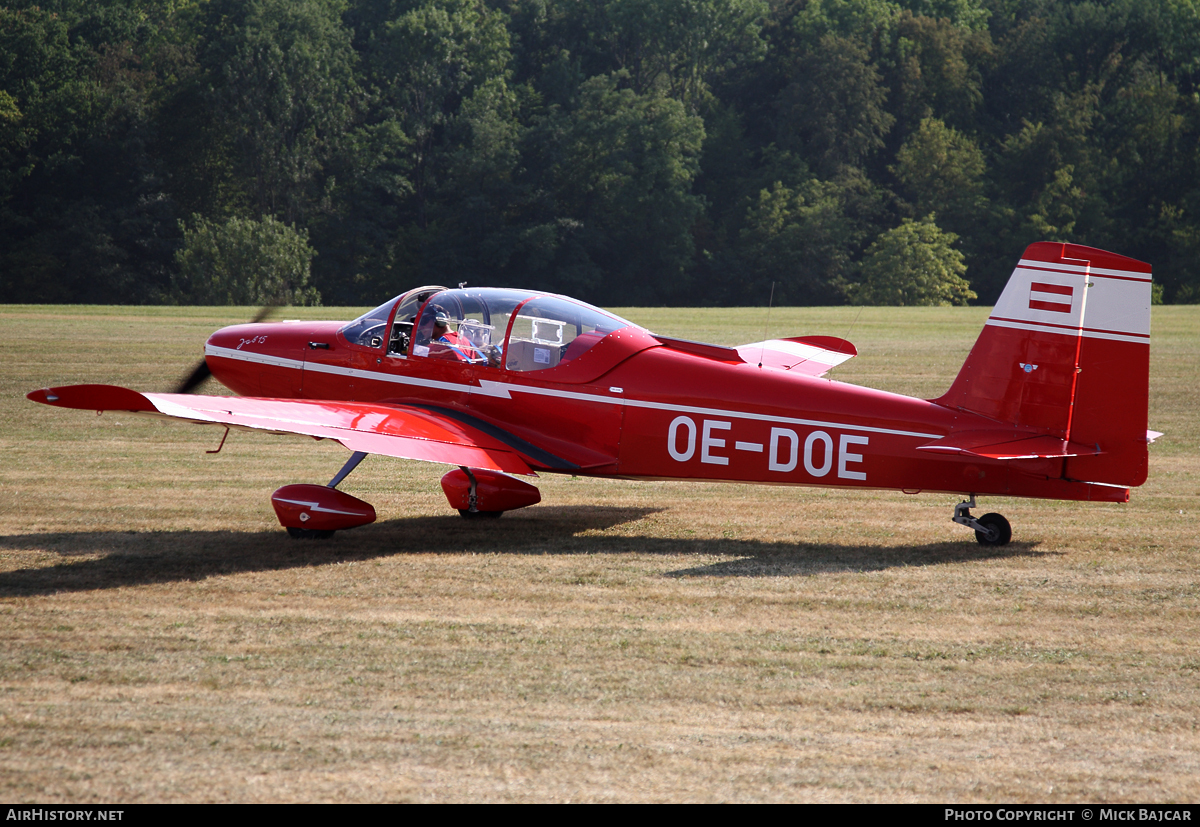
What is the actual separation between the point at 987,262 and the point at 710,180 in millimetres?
16845

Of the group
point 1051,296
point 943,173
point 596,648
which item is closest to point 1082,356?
point 1051,296

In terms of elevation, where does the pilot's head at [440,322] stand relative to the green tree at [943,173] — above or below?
below

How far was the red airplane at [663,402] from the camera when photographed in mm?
8062

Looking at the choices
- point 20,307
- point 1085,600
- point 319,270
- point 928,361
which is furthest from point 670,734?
point 319,270

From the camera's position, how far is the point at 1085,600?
24.7ft

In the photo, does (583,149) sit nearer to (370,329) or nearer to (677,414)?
(370,329)

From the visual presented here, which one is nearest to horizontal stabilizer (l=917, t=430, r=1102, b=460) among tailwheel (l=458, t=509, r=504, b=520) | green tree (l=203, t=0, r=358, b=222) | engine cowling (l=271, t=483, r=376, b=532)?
tailwheel (l=458, t=509, r=504, b=520)

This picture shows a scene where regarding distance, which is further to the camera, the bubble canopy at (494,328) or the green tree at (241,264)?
the green tree at (241,264)

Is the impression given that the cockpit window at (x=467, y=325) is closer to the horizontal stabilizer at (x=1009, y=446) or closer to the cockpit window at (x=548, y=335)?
the cockpit window at (x=548, y=335)

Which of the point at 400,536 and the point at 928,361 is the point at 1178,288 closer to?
the point at 928,361

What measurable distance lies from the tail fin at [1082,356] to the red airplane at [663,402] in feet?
0.04

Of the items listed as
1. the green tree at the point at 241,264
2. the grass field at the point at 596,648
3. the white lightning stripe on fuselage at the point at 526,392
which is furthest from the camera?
the green tree at the point at 241,264

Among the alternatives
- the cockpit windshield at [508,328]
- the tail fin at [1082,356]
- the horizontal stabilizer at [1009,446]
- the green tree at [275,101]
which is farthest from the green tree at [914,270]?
the horizontal stabilizer at [1009,446]

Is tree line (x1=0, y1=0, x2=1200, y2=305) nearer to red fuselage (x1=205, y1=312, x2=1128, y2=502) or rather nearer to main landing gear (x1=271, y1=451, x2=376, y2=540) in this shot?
red fuselage (x1=205, y1=312, x2=1128, y2=502)
